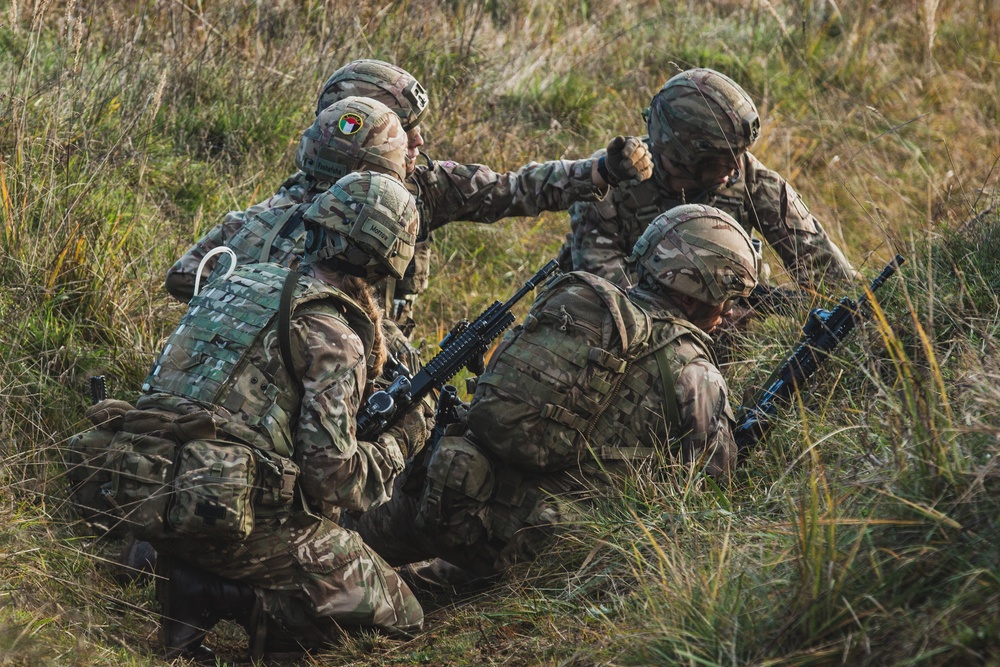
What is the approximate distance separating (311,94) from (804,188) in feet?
12.8

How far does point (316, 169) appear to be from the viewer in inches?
199

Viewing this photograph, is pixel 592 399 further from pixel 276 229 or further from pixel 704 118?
Answer: pixel 704 118

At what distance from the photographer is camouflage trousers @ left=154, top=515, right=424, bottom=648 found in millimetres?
4023

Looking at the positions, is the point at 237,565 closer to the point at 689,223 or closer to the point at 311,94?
the point at 689,223

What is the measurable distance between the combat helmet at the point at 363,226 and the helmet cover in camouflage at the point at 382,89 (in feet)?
5.26

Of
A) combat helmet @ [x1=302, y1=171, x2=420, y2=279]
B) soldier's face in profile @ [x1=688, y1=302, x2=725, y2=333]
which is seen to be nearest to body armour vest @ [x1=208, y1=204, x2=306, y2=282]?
combat helmet @ [x1=302, y1=171, x2=420, y2=279]

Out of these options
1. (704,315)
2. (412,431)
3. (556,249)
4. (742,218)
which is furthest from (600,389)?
(556,249)

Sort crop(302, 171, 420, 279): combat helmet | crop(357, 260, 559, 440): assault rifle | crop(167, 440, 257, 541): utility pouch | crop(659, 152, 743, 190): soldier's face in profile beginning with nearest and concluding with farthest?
1. crop(167, 440, 257, 541): utility pouch
2. crop(302, 171, 420, 279): combat helmet
3. crop(357, 260, 559, 440): assault rifle
4. crop(659, 152, 743, 190): soldier's face in profile

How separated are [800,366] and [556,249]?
143 inches

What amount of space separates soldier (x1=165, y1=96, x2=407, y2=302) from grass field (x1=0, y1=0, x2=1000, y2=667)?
2.53 ft

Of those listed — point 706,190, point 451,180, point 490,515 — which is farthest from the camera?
point 706,190

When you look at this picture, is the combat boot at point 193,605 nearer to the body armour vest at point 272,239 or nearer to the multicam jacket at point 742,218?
the body armour vest at point 272,239

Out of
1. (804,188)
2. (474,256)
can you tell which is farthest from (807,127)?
(474,256)

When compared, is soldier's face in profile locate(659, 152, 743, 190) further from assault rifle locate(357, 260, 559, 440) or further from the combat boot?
the combat boot
